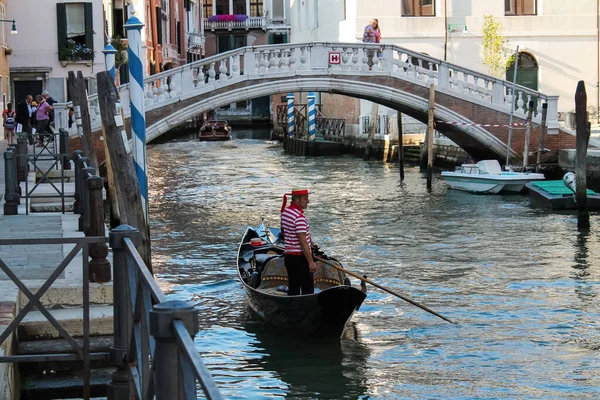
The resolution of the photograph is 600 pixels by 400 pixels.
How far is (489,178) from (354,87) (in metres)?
2.83

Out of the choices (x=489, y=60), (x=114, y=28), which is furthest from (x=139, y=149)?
(x=114, y=28)

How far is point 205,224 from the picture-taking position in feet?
41.8

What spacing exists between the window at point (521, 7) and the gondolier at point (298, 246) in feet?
53.2

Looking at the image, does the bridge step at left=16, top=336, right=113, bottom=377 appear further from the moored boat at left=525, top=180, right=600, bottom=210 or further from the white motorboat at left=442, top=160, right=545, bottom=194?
the white motorboat at left=442, top=160, right=545, bottom=194

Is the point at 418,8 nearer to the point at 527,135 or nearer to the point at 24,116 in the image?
the point at 527,135

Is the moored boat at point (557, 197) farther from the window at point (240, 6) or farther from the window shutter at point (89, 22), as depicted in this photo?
the window at point (240, 6)

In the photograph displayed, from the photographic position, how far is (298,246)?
21.6ft

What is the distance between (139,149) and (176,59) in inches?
1195

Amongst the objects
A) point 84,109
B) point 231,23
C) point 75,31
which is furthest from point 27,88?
point 231,23

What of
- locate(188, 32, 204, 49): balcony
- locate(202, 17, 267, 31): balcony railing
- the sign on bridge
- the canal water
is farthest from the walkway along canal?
locate(202, 17, 267, 31): balcony railing

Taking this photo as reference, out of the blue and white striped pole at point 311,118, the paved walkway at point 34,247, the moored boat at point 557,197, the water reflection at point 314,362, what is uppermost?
the blue and white striped pole at point 311,118

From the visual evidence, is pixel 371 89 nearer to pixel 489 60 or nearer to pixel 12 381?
pixel 489 60

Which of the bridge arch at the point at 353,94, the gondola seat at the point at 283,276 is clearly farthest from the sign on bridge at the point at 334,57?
the gondola seat at the point at 283,276

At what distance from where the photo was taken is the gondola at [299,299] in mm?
6617
